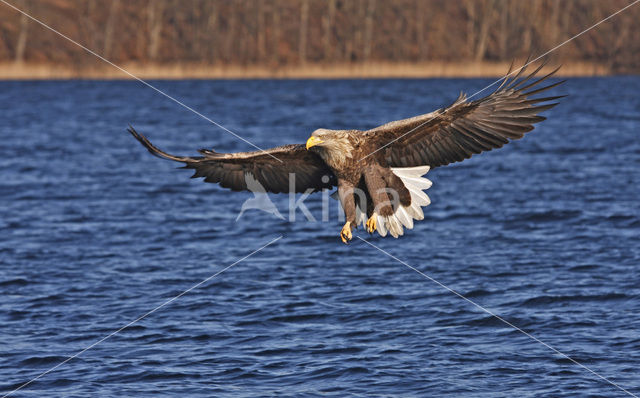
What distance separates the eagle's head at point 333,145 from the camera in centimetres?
820

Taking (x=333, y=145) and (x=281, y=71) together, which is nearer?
(x=333, y=145)

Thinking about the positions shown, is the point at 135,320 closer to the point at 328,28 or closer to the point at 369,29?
the point at 369,29

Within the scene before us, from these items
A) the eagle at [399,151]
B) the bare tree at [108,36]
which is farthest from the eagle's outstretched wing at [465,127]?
the bare tree at [108,36]

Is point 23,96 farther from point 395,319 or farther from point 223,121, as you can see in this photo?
point 395,319

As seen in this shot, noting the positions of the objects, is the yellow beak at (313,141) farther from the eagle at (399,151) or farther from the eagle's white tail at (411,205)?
the eagle's white tail at (411,205)

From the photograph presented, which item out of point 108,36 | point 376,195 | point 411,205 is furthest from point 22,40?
point 376,195

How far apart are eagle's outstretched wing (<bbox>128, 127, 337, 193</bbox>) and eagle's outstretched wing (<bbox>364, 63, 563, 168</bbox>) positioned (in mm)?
859

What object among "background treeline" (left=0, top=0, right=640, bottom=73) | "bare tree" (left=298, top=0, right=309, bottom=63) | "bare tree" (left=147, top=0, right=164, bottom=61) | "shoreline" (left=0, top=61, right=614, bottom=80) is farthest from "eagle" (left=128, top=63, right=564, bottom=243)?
"bare tree" (left=147, top=0, right=164, bottom=61)

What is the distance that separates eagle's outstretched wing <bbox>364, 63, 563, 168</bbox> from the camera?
8.23 metres

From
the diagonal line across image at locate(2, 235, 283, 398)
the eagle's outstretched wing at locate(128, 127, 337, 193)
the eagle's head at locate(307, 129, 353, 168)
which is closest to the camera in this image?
the eagle's head at locate(307, 129, 353, 168)

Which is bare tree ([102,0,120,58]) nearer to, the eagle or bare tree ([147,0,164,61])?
bare tree ([147,0,164,61])

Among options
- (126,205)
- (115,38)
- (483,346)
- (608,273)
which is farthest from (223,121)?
(115,38)

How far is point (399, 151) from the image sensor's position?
8.73 m

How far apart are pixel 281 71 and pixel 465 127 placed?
4319 centimetres
